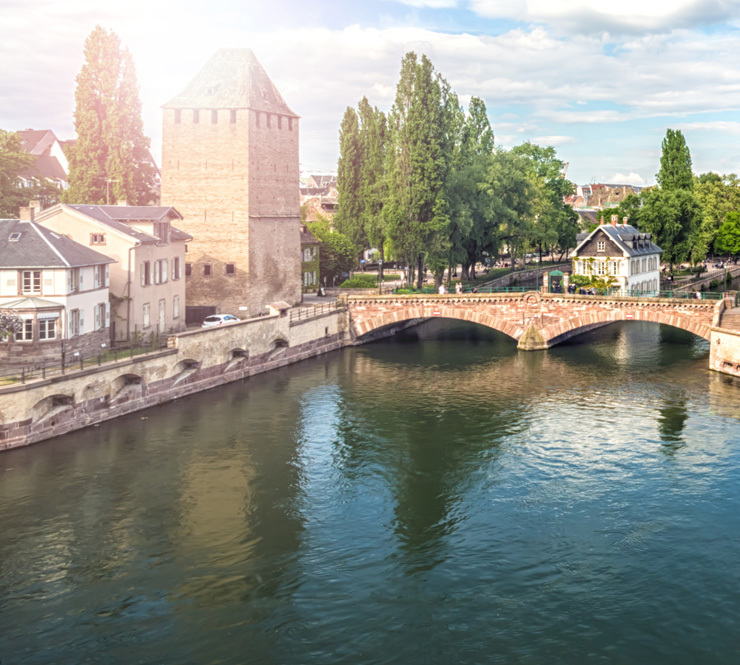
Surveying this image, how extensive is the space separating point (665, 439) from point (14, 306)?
131 ft

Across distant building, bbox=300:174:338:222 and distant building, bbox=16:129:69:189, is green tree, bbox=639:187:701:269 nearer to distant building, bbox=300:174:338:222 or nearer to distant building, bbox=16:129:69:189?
distant building, bbox=300:174:338:222

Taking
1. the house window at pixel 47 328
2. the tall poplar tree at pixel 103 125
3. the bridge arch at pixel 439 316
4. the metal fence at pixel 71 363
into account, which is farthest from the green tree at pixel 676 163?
the house window at pixel 47 328

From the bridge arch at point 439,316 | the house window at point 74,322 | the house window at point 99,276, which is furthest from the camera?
the bridge arch at point 439,316

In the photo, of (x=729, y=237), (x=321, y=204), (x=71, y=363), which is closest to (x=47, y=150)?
(x=321, y=204)

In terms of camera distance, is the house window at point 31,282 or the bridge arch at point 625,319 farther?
the bridge arch at point 625,319

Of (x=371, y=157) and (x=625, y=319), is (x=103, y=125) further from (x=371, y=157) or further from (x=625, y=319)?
(x=625, y=319)

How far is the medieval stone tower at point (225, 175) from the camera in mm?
78250

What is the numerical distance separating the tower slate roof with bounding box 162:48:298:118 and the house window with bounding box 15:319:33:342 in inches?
1320

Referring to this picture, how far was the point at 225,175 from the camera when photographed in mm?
78625

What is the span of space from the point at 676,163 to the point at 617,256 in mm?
41317

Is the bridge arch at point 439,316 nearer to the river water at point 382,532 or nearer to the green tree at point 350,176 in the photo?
the river water at point 382,532

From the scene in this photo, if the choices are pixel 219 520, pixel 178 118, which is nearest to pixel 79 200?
pixel 178 118

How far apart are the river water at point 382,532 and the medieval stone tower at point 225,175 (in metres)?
21.5

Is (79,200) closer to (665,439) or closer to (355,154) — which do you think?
(355,154)
